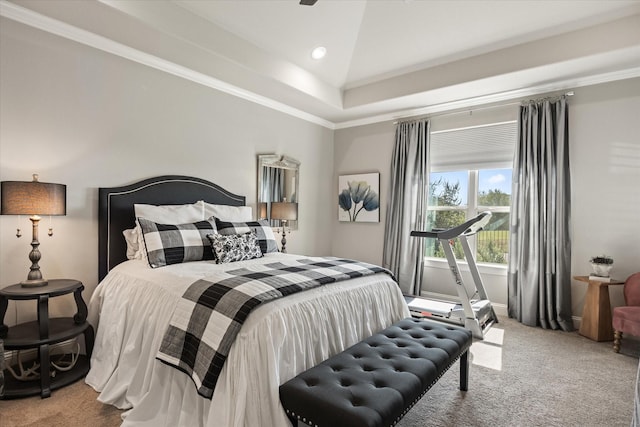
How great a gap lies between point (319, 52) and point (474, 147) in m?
2.32

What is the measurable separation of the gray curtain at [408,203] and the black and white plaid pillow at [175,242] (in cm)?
283

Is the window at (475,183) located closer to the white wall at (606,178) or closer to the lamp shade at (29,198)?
the white wall at (606,178)

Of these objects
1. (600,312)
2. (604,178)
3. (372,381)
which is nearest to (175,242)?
(372,381)

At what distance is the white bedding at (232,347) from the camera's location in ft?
5.37

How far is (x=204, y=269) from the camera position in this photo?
102 inches

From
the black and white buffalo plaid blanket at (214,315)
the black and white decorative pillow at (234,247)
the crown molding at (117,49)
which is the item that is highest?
the crown molding at (117,49)

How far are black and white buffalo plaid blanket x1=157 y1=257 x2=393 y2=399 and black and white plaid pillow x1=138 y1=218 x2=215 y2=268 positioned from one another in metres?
0.79

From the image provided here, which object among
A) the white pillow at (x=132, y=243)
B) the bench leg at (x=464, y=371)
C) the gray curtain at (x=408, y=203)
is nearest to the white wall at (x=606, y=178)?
the gray curtain at (x=408, y=203)

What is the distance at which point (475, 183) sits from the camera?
4586mm

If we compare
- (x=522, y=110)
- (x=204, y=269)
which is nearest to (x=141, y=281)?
(x=204, y=269)

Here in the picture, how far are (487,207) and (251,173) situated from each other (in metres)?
3.09

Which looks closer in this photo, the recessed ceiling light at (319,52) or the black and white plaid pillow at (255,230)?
Answer: the black and white plaid pillow at (255,230)

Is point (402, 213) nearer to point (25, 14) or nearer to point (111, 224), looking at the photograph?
point (111, 224)

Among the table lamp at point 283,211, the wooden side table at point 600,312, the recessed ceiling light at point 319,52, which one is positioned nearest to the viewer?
the wooden side table at point 600,312
